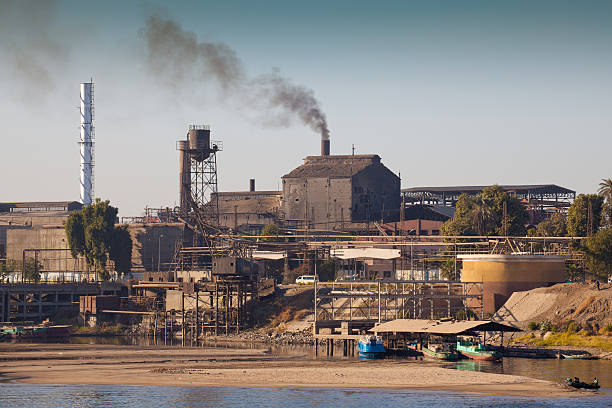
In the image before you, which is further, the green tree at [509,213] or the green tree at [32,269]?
the green tree at [32,269]

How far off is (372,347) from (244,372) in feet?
50.5

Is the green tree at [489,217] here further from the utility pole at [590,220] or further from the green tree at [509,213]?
the utility pole at [590,220]

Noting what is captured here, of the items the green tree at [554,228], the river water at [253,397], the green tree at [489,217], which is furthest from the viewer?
the green tree at [489,217]

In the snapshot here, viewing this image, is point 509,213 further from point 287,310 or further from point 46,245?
point 46,245

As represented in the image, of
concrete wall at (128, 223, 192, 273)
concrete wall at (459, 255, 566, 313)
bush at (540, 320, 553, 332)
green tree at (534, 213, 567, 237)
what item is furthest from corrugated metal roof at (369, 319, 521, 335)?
concrete wall at (128, 223, 192, 273)

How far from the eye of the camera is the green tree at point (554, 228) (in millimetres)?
146775

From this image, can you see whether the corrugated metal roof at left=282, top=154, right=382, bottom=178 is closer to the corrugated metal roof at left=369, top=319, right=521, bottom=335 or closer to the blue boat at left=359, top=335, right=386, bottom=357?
the corrugated metal roof at left=369, top=319, right=521, bottom=335

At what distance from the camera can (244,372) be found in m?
81.2

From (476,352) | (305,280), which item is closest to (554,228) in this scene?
(305,280)

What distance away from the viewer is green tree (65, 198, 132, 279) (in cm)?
16038

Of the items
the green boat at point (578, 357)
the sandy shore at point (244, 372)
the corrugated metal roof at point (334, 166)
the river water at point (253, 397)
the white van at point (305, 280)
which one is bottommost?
the river water at point (253, 397)

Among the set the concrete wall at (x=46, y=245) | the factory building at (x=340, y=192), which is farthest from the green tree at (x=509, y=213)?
the concrete wall at (x=46, y=245)

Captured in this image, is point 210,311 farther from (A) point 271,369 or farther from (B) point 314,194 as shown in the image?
(B) point 314,194

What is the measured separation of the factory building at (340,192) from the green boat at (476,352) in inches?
3523
